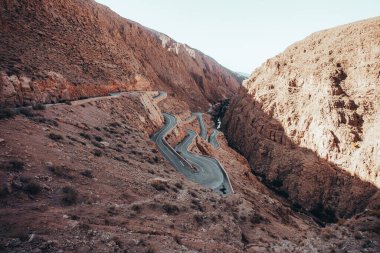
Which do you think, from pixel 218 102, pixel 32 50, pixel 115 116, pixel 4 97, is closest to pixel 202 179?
pixel 115 116

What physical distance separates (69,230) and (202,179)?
1796 cm

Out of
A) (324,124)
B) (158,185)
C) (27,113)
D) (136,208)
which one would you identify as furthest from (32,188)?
(324,124)

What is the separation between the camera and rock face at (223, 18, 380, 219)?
1318 inches

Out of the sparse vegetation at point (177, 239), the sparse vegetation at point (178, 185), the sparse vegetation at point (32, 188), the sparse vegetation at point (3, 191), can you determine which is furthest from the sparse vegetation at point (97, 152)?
the sparse vegetation at point (177, 239)

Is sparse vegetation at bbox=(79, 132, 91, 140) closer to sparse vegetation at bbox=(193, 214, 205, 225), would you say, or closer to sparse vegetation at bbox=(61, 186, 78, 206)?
sparse vegetation at bbox=(61, 186, 78, 206)

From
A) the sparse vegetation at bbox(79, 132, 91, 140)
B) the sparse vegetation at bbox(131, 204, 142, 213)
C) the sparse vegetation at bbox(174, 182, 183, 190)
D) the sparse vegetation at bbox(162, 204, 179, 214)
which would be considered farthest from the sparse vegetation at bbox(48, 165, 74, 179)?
the sparse vegetation at bbox(79, 132, 91, 140)

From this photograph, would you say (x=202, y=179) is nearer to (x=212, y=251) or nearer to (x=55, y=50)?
(x=212, y=251)

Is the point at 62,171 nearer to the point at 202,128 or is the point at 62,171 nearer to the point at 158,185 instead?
the point at 158,185

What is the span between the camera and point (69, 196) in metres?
11.5

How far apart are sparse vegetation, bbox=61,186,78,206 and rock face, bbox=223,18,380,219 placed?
98.5 ft

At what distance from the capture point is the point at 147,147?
2530 centimetres

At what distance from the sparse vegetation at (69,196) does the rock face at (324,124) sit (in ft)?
98.5

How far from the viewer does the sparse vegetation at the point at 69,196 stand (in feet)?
37.2

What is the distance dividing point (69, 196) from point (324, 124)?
34.8 metres
